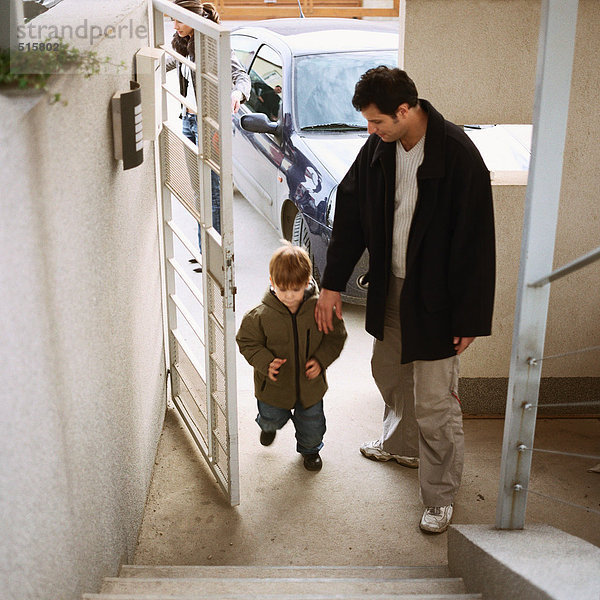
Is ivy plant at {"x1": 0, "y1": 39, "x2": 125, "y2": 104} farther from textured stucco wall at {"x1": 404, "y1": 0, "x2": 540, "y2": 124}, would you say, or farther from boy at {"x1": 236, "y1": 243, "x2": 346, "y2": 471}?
textured stucco wall at {"x1": 404, "y1": 0, "x2": 540, "y2": 124}

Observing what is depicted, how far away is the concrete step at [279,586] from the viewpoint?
2.96 metres

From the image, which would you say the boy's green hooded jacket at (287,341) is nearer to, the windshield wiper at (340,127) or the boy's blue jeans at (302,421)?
the boy's blue jeans at (302,421)

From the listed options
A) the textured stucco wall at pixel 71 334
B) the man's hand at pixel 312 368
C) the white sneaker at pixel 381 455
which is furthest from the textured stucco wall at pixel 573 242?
the textured stucco wall at pixel 71 334

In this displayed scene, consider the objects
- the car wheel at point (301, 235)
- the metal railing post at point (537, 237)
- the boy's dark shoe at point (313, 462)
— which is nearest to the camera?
the metal railing post at point (537, 237)

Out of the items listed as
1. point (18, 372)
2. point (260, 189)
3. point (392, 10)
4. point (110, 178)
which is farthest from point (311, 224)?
point (392, 10)

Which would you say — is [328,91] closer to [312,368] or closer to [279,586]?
[312,368]

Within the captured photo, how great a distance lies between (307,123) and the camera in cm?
618

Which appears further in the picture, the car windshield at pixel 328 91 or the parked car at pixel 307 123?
the car windshield at pixel 328 91

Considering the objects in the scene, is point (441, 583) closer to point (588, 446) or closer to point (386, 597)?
point (386, 597)

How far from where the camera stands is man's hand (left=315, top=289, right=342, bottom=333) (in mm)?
3836

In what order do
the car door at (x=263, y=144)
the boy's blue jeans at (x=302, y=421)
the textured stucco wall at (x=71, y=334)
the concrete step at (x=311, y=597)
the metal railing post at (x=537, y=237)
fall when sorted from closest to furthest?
the textured stucco wall at (x=71, y=334), the metal railing post at (x=537, y=237), the concrete step at (x=311, y=597), the boy's blue jeans at (x=302, y=421), the car door at (x=263, y=144)

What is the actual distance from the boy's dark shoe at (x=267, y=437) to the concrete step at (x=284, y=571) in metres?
0.93

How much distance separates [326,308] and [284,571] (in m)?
1.16

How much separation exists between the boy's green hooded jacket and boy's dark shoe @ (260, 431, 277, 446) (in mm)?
388
